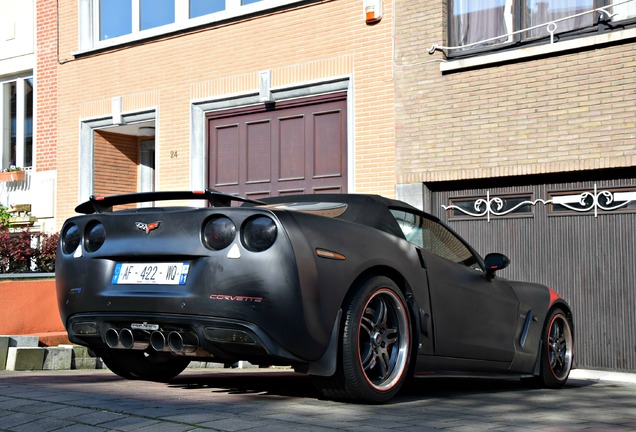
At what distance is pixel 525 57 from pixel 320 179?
370cm

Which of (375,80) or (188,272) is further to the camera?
(375,80)

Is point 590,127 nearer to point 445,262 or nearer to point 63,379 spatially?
point 445,262

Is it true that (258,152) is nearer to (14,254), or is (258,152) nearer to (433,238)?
(14,254)

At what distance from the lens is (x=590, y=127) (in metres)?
11.8


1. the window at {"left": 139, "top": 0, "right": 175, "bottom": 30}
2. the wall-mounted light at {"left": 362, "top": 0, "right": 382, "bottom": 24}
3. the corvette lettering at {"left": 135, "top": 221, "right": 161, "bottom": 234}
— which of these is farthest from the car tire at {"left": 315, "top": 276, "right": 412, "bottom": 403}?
the window at {"left": 139, "top": 0, "right": 175, "bottom": 30}

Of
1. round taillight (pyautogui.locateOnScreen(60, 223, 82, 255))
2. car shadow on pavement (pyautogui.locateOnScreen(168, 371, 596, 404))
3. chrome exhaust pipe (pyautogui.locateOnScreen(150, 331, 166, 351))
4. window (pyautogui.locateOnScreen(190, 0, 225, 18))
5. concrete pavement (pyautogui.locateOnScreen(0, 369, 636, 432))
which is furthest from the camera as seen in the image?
window (pyautogui.locateOnScreen(190, 0, 225, 18))

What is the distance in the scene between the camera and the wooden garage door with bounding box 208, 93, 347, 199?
14602 millimetres

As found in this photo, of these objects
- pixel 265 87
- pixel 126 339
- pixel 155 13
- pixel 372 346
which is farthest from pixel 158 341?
pixel 155 13

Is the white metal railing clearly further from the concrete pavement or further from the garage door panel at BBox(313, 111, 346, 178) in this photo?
the concrete pavement

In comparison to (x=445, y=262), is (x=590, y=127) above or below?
above

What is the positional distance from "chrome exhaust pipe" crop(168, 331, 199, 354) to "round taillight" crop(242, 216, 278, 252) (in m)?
0.63

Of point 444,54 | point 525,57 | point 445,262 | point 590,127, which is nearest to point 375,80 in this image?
point 444,54

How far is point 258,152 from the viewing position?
15.6 m

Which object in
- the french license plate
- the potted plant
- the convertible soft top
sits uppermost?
the potted plant
